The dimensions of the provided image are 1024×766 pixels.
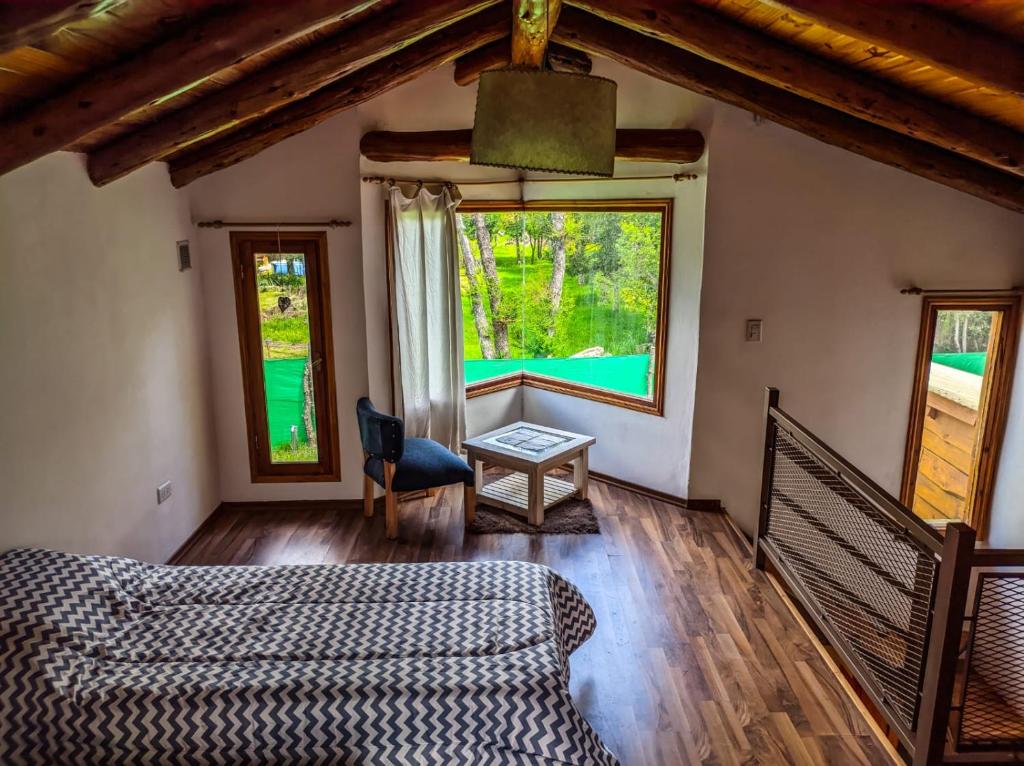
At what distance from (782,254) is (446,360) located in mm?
2339

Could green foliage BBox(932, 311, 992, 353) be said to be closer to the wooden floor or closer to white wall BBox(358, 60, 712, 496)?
white wall BBox(358, 60, 712, 496)

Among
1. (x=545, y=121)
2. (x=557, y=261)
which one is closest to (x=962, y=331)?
(x=557, y=261)

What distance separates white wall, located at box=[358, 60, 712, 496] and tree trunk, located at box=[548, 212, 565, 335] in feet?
0.68

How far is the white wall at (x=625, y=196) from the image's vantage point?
4.59 meters

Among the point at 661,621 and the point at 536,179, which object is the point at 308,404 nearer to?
the point at 536,179

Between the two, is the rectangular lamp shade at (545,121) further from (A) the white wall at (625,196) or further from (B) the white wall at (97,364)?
(A) the white wall at (625,196)

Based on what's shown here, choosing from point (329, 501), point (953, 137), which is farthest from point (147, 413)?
point (953, 137)

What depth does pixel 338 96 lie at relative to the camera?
396 cm

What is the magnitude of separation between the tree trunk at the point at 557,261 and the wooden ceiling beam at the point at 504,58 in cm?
125

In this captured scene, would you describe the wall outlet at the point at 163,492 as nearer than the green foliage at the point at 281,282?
Yes

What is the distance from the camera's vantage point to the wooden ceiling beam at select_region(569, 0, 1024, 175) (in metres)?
3.10

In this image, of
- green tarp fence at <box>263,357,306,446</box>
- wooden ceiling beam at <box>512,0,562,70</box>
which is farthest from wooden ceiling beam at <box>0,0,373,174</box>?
green tarp fence at <box>263,357,306,446</box>

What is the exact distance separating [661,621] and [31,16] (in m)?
3.39

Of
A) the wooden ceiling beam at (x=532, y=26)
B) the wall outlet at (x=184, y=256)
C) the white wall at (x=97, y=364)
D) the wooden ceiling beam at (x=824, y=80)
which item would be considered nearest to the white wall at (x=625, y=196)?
the wooden ceiling beam at (x=532, y=26)
